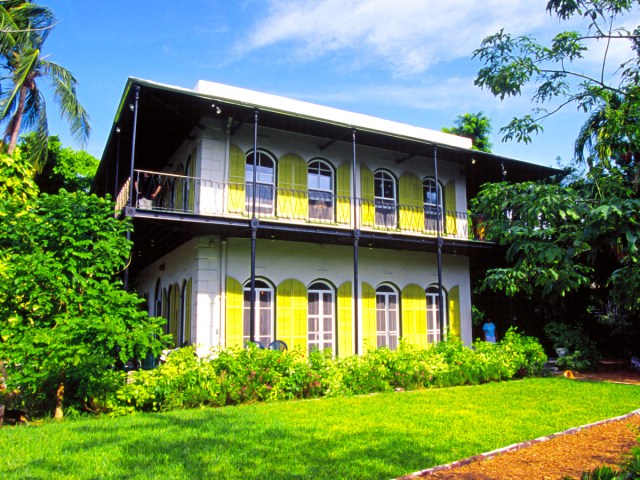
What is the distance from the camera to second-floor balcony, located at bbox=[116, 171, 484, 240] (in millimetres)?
11781

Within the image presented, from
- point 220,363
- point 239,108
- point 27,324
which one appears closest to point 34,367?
point 27,324

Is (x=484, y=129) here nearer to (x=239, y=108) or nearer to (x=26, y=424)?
(x=239, y=108)

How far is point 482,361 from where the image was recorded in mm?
10703

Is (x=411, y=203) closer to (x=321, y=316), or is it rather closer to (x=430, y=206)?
(x=430, y=206)

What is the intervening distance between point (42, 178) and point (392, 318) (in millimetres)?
17926

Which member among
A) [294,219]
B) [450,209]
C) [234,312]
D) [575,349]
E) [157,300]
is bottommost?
[575,349]

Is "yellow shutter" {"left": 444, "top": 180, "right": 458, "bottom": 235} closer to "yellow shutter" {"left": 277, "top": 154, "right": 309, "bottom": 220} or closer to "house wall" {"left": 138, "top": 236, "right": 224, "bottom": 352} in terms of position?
"yellow shutter" {"left": 277, "top": 154, "right": 309, "bottom": 220}

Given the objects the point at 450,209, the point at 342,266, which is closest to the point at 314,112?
the point at 342,266

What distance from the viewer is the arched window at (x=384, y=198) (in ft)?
46.5

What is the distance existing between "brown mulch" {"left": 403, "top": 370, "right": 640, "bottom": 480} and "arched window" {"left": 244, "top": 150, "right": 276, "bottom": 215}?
827cm

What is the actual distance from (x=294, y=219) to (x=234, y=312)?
2.72m

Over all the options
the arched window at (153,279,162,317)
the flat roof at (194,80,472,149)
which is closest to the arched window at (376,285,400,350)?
the flat roof at (194,80,472,149)

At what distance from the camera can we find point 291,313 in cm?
1238

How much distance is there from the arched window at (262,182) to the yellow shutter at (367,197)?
248 centimetres
